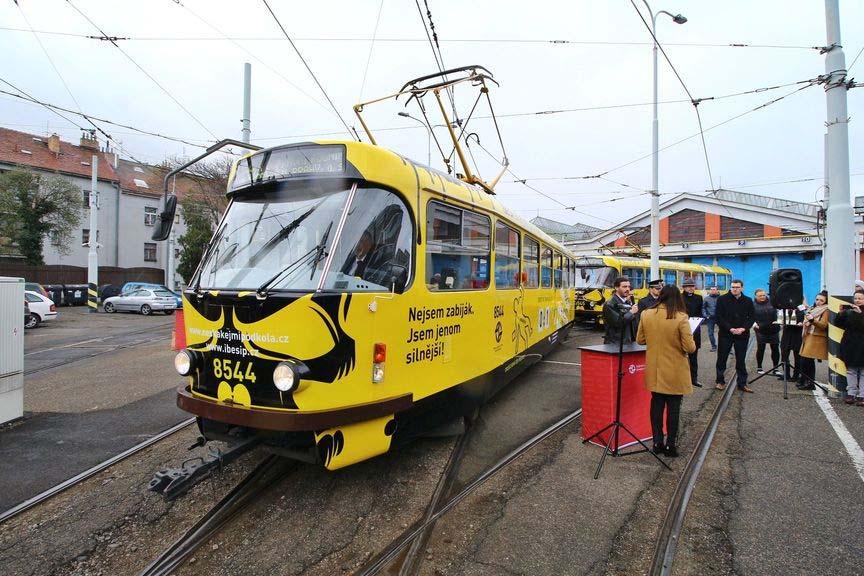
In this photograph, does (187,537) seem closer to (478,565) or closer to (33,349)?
(478,565)

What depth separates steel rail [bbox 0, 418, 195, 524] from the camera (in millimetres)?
3694

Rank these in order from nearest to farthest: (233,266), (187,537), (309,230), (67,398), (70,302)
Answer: (187,537)
(309,230)
(233,266)
(67,398)
(70,302)

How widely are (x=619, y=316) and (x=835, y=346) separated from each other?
16.4 feet

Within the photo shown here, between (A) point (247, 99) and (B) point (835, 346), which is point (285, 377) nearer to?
(B) point (835, 346)

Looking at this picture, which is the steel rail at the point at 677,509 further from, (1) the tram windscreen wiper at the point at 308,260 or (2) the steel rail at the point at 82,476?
(2) the steel rail at the point at 82,476

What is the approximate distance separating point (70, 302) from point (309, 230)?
3073 cm

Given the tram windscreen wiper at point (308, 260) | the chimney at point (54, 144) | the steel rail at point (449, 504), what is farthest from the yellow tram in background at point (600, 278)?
the chimney at point (54, 144)

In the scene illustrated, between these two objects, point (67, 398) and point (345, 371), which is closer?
point (345, 371)

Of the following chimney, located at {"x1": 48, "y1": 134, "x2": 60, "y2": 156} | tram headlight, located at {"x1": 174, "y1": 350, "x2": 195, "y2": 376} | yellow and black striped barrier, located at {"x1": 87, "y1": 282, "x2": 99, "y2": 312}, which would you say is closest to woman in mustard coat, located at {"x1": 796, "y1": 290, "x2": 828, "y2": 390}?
tram headlight, located at {"x1": 174, "y1": 350, "x2": 195, "y2": 376}

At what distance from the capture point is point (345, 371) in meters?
3.37

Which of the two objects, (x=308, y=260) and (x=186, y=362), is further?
(x=186, y=362)

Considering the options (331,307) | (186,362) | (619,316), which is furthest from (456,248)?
(186,362)

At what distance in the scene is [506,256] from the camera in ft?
19.4

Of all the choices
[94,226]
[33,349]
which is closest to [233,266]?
[33,349]
